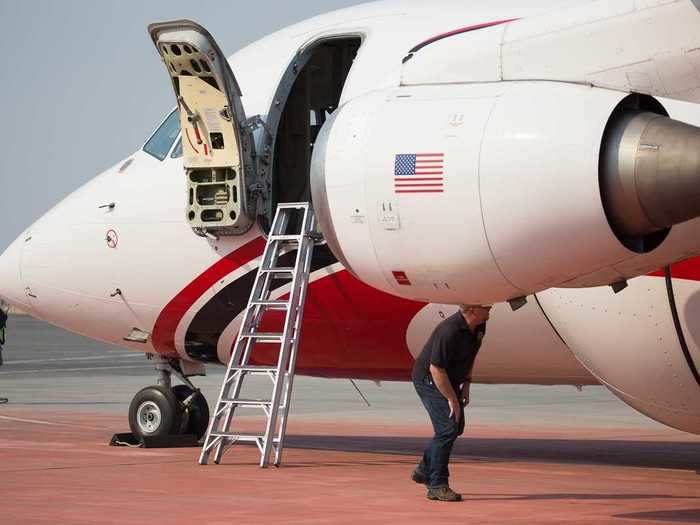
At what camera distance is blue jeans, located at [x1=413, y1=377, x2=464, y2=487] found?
1364cm

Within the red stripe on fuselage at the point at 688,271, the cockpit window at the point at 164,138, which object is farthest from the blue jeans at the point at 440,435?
the cockpit window at the point at 164,138

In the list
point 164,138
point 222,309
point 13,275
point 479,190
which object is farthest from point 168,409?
point 479,190

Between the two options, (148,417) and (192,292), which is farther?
(148,417)

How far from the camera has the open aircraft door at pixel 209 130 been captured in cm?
1666

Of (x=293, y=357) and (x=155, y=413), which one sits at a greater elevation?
(x=293, y=357)

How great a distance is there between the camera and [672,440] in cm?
2164

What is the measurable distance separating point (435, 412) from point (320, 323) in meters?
3.38

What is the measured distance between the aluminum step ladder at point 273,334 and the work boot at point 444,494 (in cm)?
277

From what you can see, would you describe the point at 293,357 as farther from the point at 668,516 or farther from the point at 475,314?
the point at 668,516

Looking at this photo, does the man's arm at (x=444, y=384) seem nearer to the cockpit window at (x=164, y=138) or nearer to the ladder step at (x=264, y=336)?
the ladder step at (x=264, y=336)

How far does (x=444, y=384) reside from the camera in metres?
13.6

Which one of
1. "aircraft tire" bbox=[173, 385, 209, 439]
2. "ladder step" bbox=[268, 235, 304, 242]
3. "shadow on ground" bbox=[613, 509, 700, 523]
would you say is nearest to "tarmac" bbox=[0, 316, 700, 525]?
"shadow on ground" bbox=[613, 509, 700, 523]

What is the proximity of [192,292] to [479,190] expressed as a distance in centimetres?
768

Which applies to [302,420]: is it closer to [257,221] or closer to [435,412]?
[257,221]
